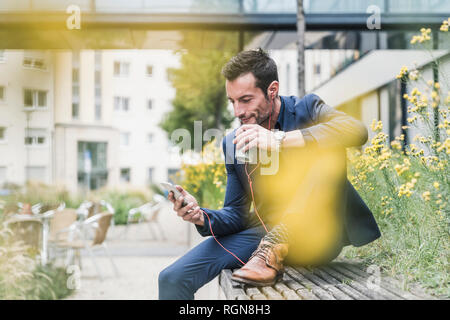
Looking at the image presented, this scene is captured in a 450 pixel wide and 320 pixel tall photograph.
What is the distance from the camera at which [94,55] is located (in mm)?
28969

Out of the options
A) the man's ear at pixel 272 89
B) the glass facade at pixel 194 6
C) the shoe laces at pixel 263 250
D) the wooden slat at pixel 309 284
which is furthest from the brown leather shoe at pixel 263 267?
the glass facade at pixel 194 6

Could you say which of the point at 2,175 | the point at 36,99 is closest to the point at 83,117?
the point at 36,99

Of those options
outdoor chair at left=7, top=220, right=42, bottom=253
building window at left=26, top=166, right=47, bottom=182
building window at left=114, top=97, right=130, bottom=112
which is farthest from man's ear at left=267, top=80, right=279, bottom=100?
building window at left=114, top=97, right=130, bottom=112

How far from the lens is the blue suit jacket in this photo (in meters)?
1.64

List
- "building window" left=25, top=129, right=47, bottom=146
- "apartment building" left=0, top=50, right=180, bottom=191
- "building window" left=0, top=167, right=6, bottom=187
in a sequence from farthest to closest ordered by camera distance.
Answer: "building window" left=25, top=129, right=47, bottom=146
"apartment building" left=0, top=50, right=180, bottom=191
"building window" left=0, top=167, right=6, bottom=187

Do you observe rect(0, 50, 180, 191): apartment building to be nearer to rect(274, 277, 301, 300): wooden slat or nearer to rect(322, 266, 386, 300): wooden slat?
rect(322, 266, 386, 300): wooden slat

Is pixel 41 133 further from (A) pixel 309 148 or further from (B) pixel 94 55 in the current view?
(A) pixel 309 148

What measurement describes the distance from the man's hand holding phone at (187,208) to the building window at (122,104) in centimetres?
2935

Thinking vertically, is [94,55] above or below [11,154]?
above

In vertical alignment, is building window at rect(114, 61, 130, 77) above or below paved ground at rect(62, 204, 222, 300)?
above

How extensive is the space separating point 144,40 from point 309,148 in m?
6.96
